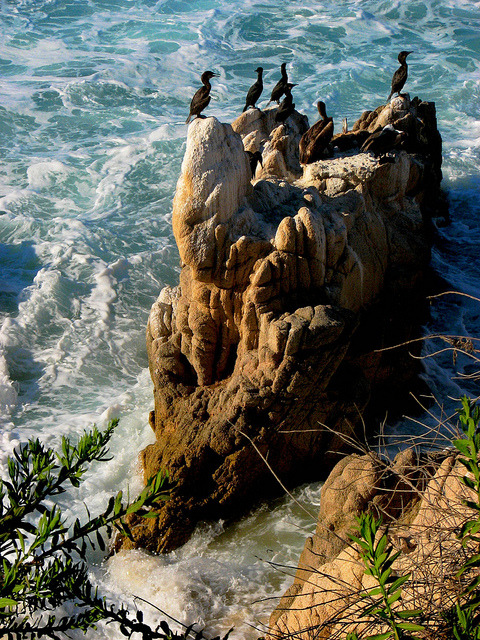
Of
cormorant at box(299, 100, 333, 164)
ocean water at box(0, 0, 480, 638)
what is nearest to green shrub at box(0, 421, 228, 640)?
ocean water at box(0, 0, 480, 638)

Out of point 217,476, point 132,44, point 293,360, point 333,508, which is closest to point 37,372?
point 217,476

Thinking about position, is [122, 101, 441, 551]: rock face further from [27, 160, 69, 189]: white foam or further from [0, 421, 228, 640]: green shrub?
[27, 160, 69, 189]: white foam

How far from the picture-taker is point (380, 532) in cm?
430

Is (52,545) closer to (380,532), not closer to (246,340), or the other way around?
(380,532)

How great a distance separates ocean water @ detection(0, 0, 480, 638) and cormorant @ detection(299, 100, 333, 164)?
3455 millimetres

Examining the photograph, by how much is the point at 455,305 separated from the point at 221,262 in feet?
19.2

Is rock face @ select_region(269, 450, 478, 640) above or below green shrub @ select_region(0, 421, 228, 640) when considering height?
below

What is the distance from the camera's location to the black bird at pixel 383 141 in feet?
28.6

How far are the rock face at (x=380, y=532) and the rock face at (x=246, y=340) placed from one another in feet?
4.08

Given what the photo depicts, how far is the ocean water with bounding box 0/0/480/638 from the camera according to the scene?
6762 millimetres

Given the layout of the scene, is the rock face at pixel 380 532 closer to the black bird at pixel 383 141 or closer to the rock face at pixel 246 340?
the rock face at pixel 246 340

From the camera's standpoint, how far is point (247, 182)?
7285 mm

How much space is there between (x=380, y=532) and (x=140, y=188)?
13.0 metres

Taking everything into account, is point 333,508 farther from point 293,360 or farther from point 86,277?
point 86,277
